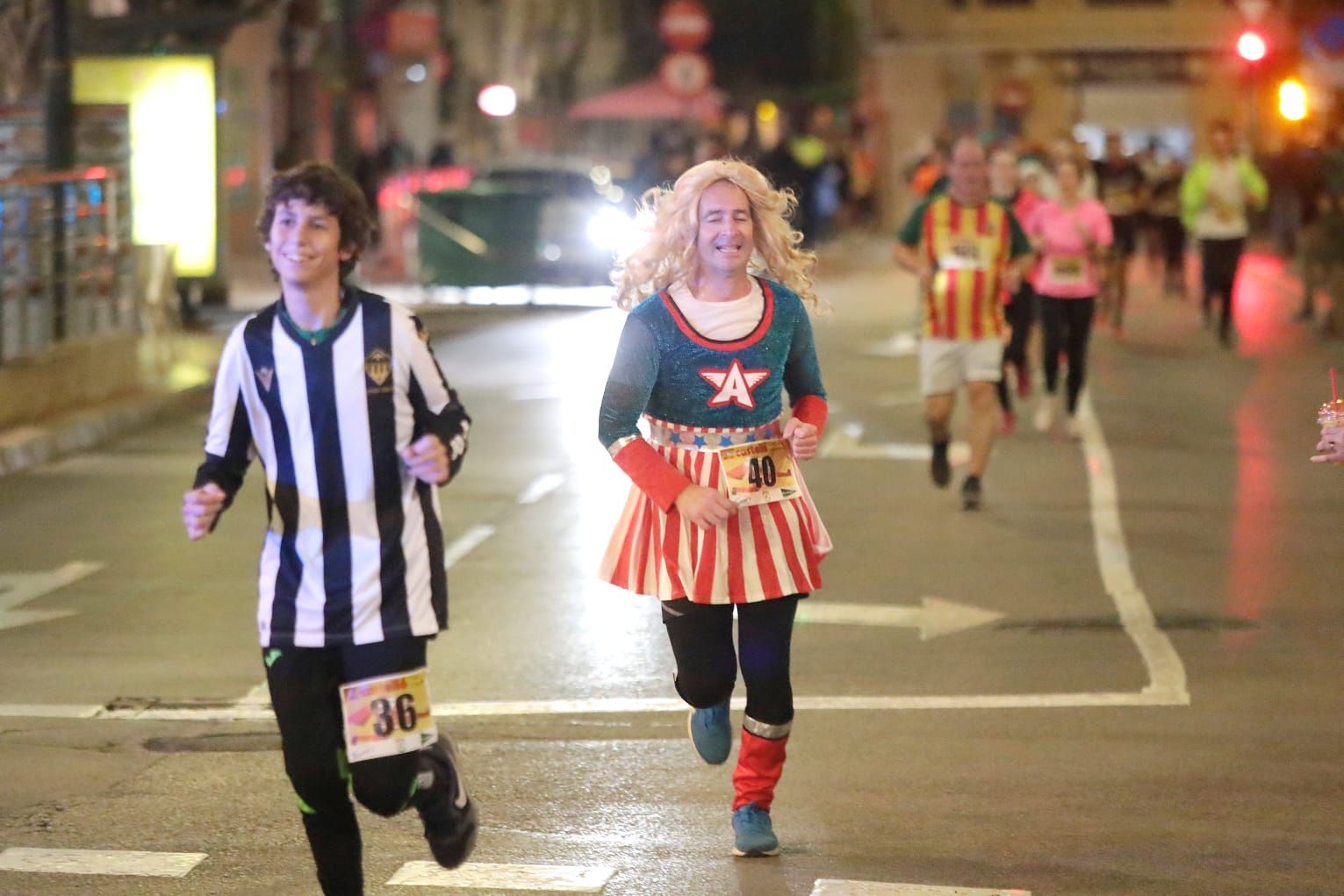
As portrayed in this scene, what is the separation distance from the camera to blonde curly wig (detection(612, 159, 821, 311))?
5844 millimetres

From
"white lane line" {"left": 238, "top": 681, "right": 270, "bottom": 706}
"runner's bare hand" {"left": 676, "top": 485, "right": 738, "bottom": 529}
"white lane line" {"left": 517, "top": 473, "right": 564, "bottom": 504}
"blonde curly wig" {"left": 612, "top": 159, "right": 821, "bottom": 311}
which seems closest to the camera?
"runner's bare hand" {"left": 676, "top": 485, "right": 738, "bottom": 529}

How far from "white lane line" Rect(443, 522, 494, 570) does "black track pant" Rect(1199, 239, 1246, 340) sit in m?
11.2

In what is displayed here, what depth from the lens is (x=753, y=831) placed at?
19.3 feet

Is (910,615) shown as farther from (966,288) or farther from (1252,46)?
(1252,46)

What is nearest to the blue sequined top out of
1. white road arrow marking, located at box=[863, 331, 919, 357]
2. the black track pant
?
white road arrow marking, located at box=[863, 331, 919, 357]

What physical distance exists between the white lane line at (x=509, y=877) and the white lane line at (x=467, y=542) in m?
4.53

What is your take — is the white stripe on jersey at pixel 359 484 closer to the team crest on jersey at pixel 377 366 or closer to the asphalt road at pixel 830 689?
the team crest on jersey at pixel 377 366

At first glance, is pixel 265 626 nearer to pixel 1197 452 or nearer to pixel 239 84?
pixel 1197 452

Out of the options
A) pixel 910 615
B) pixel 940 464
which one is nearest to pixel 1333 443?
pixel 910 615

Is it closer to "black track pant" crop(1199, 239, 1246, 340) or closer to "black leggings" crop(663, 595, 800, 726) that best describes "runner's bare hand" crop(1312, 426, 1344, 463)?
"black leggings" crop(663, 595, 800, 726)

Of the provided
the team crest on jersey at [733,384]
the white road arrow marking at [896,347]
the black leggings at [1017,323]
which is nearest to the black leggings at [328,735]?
the team crest on jersey at [733,384]

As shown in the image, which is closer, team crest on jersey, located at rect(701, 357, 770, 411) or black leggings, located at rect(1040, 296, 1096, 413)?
team crest on jersey, located at rect(701, 357, 770, 411)

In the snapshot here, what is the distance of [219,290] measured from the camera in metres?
23.5

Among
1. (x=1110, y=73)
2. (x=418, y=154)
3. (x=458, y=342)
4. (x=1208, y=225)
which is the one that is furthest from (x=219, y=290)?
(x=1110, y=73)
